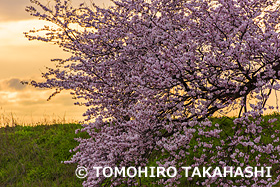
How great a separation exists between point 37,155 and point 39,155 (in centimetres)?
13

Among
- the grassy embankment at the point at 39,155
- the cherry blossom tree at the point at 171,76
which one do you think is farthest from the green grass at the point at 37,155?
the cherry blossom tree at the point at 171,76

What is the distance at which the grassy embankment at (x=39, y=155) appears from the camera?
474 inches

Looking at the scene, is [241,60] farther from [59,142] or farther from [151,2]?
[59,142]

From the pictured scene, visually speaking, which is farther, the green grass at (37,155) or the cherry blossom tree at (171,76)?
the green grass at (37,155)

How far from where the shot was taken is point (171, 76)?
20.3ft

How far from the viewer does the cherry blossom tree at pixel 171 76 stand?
19.2ft

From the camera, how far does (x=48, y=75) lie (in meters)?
9.50

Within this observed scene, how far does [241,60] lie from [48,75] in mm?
5912

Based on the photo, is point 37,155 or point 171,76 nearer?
point 171,76

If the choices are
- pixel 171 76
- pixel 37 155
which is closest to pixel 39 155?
pixel 37 155

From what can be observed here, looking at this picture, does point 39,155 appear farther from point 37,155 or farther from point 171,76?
point 171,76

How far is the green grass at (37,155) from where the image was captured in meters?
12.1

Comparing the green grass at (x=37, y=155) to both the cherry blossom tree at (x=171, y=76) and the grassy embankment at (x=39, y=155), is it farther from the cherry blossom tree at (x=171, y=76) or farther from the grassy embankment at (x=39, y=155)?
the cherry blossom tree at (x=171, y=76)

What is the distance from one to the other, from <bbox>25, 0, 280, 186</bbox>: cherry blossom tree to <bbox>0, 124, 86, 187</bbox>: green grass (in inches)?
176
